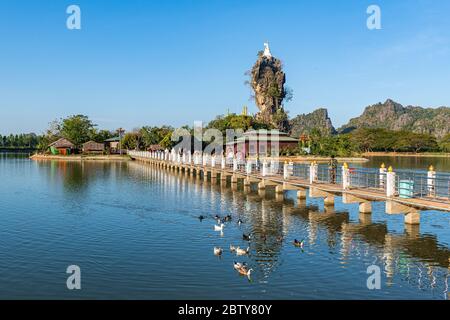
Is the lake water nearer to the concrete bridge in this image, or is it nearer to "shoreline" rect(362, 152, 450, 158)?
the concrete bridge

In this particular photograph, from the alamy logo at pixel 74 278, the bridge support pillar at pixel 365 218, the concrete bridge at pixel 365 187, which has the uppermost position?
the concrete bridge at pixel 365 187

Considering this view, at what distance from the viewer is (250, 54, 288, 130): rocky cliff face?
131 metres

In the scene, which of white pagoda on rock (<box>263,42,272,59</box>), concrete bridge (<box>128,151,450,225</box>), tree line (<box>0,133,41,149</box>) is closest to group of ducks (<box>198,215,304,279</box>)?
concrete bridge (<box>128,151,450,225</box>)

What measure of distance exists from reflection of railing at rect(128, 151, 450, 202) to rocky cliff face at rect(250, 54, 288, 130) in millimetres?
59125

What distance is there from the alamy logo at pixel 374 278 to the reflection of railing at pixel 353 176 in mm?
6637

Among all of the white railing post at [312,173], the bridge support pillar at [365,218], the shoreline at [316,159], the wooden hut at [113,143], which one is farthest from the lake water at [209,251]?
the wooden hut at [113,143]

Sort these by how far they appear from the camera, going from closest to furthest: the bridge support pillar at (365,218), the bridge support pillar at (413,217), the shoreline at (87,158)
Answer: the bridge support pillar at (413,217) < the bridge support pillar at (365,218) < the shoreline at (87,158)

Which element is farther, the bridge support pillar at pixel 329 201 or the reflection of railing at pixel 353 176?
the bridge support pillar at pixel 329 201

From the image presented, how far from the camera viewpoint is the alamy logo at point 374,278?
547 inches

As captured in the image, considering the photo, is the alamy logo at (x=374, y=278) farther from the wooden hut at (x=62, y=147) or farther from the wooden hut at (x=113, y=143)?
the wooden hut at (x=113, y=143)

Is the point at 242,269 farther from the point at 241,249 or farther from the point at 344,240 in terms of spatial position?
the point at 344,240

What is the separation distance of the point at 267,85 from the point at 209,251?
118 meters

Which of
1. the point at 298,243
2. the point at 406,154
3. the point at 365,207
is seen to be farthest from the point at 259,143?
the point at 298,243

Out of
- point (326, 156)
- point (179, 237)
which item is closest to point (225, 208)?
point (179, 237)
